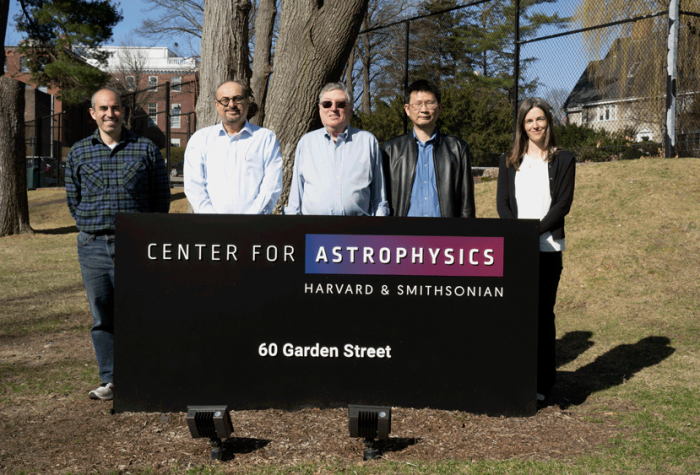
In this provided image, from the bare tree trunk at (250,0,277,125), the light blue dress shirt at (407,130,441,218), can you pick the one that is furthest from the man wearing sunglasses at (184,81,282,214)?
the bare tree trunk at (250,0,277,125)

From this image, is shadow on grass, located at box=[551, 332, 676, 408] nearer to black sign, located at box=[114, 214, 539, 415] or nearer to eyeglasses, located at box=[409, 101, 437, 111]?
black sign, located at box=[114, 214, 539, 415]

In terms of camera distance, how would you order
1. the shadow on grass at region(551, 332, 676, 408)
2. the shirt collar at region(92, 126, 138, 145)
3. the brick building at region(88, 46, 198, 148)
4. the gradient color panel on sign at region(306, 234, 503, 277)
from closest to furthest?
1. the gradient color panel on sign at region(306, 234, 503, 277)
2. the shirt collar at region(92, 126, 138, 145)
3. the shadow on grass at region(551, 332, 676, 408)
4. the brick building at region(88, 46, 198, 148)

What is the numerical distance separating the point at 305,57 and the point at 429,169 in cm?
410

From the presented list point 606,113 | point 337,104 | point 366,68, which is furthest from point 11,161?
point 366,68

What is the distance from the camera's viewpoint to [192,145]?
13.7 feet

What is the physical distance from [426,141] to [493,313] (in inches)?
47.9

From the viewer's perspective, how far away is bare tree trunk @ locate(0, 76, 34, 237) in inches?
579

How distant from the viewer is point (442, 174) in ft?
13.8

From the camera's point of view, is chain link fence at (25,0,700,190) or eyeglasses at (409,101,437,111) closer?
eyeglasses at (409,101,437,111)

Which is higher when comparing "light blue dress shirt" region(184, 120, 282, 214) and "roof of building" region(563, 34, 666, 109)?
"roof of building" region(563, 34, 666, 109)

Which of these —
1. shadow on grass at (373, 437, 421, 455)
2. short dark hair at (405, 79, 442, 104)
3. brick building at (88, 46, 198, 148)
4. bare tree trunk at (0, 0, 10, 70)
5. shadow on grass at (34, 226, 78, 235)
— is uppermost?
brick building at (88, 46, 198, 148)

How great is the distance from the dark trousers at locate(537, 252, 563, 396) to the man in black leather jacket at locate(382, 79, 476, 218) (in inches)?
23.8

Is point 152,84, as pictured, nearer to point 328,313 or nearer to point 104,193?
point 104,193

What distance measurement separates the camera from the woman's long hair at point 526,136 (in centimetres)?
423
